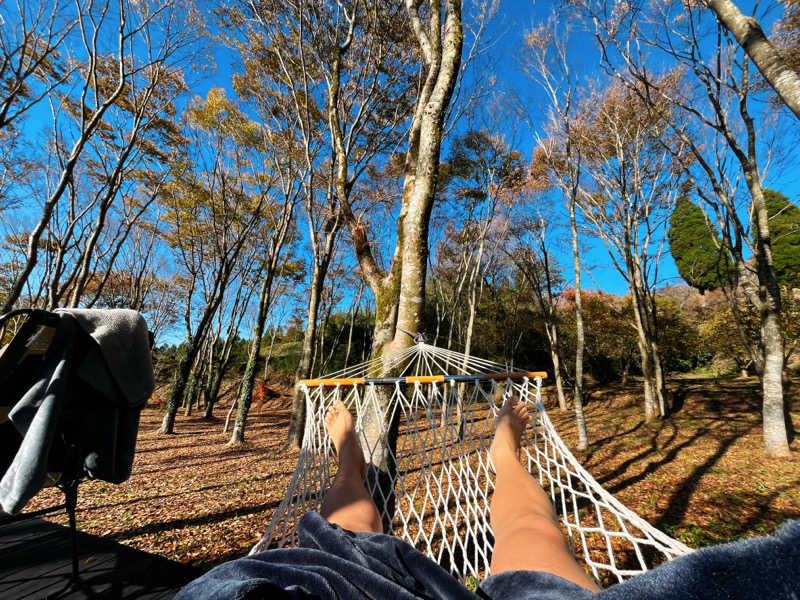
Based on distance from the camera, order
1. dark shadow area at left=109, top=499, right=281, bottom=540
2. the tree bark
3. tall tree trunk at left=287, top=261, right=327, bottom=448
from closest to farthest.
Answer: the tree bark
dark shadow area at left=109, top=499, right=281, bottom=540
tall tree trunk at left=287, top=261, right=327, bottom=448

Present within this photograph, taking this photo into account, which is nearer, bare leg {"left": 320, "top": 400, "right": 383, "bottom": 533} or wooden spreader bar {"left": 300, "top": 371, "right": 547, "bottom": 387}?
bare leg {"left": 320, "top": 400, "right": 383, "bottom": 533}

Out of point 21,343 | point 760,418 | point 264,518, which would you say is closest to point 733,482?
point 760,418

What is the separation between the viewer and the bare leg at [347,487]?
3.18ft

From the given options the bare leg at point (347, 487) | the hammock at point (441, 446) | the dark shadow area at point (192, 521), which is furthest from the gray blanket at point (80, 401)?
the dark shadow area at point (192, 521)

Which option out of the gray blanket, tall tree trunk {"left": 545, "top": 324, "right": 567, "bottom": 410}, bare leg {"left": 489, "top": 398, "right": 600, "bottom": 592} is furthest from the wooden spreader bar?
tall tree trunk {"left": 545, "top": 324, "right": 567, "bottom": 410}

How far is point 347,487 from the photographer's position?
113 cm

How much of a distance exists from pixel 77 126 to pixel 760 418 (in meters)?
9.56

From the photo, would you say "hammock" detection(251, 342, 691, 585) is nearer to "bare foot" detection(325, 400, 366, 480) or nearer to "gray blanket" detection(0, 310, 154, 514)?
"bare foot" detection(325, 400, 366, 480)

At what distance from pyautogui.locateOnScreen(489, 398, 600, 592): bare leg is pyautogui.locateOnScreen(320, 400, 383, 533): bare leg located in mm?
377

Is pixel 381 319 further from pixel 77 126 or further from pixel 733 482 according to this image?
pixel 77 126

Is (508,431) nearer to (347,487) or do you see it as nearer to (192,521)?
(347,487)

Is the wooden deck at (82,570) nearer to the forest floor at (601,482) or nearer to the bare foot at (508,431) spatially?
the forest floor at (601,482)

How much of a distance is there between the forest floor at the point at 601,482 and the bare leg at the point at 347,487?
3.65ft

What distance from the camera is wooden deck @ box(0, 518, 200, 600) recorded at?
123cm
